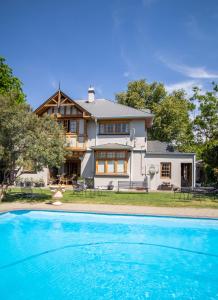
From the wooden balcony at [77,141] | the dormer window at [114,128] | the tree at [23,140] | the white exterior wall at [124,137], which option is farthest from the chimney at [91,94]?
the tree at [23,140]

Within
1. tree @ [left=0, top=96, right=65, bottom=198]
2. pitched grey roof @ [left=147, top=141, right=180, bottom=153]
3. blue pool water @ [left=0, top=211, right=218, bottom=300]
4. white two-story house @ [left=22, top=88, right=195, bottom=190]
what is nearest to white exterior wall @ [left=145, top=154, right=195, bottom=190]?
white two-story house @ [left=22, top=88, right=195, bottom=190]

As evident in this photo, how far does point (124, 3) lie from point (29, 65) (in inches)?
410

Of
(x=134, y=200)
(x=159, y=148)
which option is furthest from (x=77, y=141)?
(x=134, y=200)

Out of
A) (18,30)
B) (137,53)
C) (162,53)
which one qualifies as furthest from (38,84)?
(162,53)

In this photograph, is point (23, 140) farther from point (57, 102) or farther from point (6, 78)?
point (6, 78)

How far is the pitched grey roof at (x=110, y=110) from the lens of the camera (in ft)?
80.6

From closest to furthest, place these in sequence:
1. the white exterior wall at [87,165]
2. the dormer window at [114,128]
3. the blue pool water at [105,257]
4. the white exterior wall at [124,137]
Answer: the blue pool water at [105,257] < the white exterior wall at [124,137] < the dormer window at [114,128] < the white exterior wall at [87,165]

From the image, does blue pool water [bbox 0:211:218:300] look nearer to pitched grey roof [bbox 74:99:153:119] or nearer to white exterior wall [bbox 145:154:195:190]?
white exterior wall [bbox 145:154:195:190]

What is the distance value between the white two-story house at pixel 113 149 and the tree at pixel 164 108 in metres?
11.8

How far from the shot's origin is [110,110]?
26.7 metres

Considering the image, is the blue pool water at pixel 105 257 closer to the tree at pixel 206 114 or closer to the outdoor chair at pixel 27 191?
the outdoor chair at pixel 27 191

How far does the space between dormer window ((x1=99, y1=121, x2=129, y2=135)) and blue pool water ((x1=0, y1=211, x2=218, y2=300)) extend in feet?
46.2

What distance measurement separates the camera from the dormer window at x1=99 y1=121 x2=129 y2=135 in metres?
25.0

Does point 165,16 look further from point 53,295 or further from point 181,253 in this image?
point 53,295
